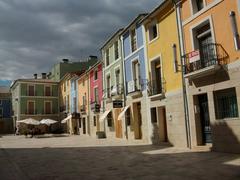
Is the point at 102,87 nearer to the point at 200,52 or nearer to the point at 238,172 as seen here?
the point at 200,52

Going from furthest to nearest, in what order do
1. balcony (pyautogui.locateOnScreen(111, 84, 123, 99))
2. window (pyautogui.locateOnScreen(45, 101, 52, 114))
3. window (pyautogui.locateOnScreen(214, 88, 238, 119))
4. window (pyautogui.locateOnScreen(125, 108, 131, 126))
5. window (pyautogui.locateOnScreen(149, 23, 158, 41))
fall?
window (pyautogui.locateOnScreen(45, 101, 52, 114)) < balcony (pyautogui.locateOnScreen(111, 84, 123, 99)) < window (pyautogui.locateOnScreen(125, 108, 131, 126)) < window (pyautogui.locateOnScreen(149, 23, 158, 41)) < window (pyautogui.locateOnScreen(214, 88, 238, 119))

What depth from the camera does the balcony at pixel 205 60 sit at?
12.2 meters

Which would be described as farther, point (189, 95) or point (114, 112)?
point (114, 112)

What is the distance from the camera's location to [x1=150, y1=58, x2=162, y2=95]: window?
17778mm

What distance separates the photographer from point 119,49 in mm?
23797

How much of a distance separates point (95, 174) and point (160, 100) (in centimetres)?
918

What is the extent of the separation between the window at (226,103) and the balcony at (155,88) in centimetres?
473

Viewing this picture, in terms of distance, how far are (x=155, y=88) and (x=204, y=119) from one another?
178 inches

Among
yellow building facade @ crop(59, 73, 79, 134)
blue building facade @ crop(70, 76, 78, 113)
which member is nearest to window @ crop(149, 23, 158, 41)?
blue building facade @ crop(70, 76, 78, 113)

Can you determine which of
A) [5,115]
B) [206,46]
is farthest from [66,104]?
[206,46]

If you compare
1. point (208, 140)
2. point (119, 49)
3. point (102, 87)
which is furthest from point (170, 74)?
point (102, 87)

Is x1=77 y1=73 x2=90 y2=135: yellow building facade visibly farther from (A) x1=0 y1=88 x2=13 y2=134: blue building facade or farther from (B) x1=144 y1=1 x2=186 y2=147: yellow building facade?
(A) x1=0 y1=88 x2=13 y2=134: blue building facade

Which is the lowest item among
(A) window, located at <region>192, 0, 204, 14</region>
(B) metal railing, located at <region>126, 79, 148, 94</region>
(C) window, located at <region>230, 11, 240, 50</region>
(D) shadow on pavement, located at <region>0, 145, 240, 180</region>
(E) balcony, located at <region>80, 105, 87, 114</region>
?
(D) shadow on pavement, located at <region>0, 145, 240, 180</region>

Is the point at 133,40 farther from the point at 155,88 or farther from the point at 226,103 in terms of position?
the point at 226,103
